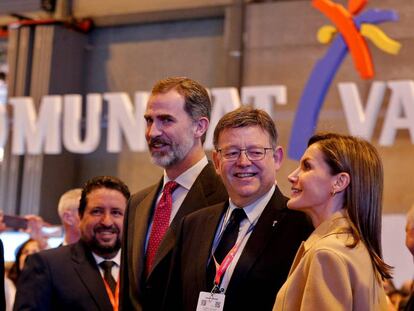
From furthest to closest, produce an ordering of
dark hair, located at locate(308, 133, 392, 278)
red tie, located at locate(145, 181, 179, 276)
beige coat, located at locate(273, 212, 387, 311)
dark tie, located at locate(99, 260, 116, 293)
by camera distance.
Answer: dark tie, located at locate(99, 260, 116, 293)
red tie, located at locate(145, 181, 179, 276)
dark hair, located at locate(308, 133, 392, 278)
beige coat, located at locate(273, 212, 387, 311)

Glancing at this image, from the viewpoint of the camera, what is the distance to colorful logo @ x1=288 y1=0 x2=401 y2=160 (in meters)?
8.86

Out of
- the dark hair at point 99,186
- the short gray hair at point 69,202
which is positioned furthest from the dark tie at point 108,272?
the short gray hair at point 69,202

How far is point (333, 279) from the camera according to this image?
2.40 metres

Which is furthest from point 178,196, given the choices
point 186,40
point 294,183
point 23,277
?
point 186,40

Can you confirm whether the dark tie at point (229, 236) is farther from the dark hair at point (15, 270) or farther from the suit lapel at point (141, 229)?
the dark hair at point (15, 270)

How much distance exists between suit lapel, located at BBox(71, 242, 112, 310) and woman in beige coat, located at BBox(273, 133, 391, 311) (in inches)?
52.0

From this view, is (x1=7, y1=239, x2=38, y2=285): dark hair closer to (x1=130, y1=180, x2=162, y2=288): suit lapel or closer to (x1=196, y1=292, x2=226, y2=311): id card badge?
(x1=130, y1=180, x2=162, y2=288): suit lapel

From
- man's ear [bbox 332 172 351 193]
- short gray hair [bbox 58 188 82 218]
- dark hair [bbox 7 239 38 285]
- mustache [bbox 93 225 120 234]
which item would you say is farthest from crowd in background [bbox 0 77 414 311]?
dark hair [bbox 7 239 38 285]

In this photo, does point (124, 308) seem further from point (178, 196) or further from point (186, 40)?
point (186, 40)

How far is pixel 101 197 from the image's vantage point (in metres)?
3.88

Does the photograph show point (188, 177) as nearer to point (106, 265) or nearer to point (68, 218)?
point (106, 265)

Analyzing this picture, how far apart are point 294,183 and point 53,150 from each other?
7.97 m

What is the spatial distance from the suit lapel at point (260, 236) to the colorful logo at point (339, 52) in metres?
6.03

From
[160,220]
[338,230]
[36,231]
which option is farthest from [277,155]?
[36,231]
